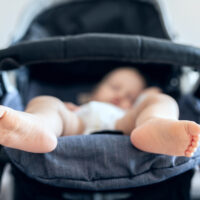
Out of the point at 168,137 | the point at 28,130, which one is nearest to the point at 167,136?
the point at 168,137

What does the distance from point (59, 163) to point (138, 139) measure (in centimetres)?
18

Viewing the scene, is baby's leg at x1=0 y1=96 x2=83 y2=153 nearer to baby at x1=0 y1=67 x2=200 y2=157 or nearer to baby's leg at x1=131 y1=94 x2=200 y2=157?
baby at x1=0 y1=67 x2=200 y2=157

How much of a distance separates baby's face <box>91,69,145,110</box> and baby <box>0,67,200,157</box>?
1.7 inches

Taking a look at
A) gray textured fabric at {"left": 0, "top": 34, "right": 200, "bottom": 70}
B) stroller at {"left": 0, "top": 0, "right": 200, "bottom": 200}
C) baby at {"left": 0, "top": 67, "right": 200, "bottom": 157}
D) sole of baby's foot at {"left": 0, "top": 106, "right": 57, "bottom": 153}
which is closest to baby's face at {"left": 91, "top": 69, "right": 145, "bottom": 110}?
baby at {"left": 0, "top": 67, "right": 200, "bottom": 157}

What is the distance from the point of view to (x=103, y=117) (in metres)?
0.96

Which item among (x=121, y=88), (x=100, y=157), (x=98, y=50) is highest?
(x=98, y=50)

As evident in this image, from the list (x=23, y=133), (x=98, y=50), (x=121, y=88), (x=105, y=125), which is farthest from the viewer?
(x=121, y=88)

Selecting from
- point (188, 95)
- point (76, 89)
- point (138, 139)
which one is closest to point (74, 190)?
point (138, 139)

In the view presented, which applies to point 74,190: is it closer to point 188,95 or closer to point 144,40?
point 144,40

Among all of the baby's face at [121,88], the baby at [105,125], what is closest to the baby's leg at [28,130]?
the baby at [105,125]

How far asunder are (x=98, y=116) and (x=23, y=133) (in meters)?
0.36

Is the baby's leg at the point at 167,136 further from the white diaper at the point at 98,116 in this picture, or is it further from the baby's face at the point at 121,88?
the baby's face at the point at 121,88

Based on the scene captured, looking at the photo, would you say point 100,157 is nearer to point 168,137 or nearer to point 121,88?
point 168,137

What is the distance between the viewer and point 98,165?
674mm
